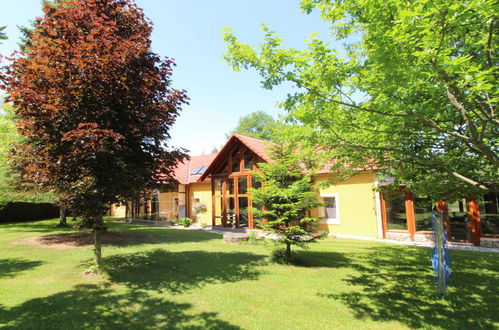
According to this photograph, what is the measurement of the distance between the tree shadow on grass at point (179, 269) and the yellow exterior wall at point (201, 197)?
1109 cm

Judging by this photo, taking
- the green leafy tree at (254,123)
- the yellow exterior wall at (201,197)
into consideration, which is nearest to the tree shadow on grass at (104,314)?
the yellow exterior wall at (201,197)

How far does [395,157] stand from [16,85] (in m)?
8.81

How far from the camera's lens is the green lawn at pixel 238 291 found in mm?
4836

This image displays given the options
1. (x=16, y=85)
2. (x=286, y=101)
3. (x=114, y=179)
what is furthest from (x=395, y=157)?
(x=16, y=85)

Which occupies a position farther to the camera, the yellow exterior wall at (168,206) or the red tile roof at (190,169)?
the yellow exterior wall at (168,206)

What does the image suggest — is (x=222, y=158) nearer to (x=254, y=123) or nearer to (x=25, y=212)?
(x=25, y=212)

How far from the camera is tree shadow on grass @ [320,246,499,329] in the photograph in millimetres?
4973

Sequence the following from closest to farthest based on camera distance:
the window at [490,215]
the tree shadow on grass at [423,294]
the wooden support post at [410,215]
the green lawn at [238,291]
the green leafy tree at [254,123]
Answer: the green lawn at [238,291]
the tree shadow on grass at [423,294]
the window at [490,215]
the wooden support post at [410,215]
the green leafy tree at [254,123]

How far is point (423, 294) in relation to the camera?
6.18 m

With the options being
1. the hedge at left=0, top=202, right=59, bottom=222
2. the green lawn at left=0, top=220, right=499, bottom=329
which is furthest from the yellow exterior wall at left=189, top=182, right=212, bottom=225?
the green lawn at left=0, top=220, right=499, bottom=329

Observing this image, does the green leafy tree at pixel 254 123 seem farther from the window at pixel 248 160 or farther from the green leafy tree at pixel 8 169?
the green leafy tree at pixel 8 169

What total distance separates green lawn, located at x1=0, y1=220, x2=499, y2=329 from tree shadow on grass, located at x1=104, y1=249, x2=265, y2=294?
3cm

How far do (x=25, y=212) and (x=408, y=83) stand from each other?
1260 inches

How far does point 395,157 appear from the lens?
5453mm
